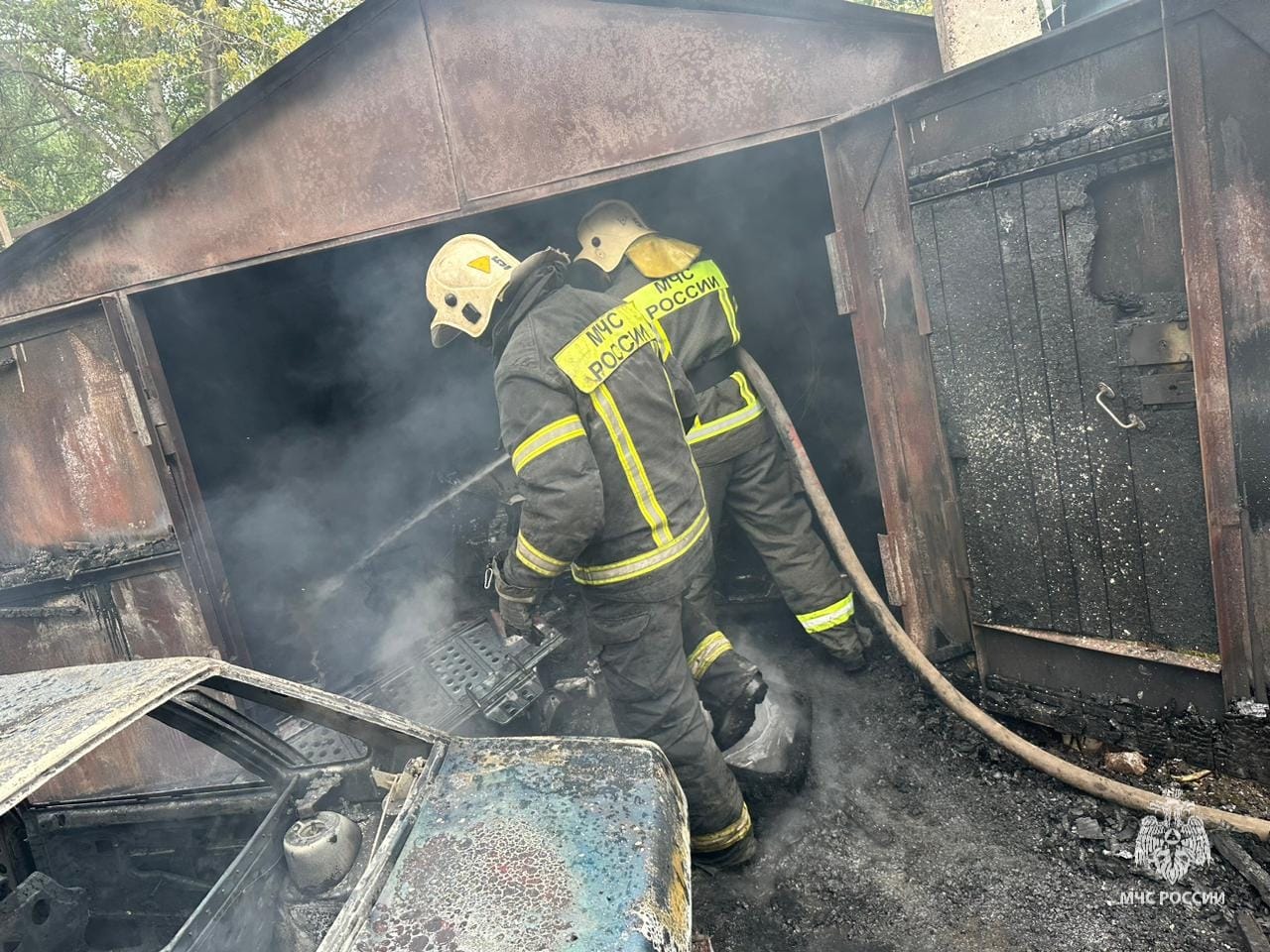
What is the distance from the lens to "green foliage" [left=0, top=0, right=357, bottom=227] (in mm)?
10992

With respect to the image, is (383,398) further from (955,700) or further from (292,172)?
(955,700)

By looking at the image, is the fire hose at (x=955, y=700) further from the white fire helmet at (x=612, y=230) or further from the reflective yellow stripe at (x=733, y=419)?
the white fire helmet at (x=612, y=230)

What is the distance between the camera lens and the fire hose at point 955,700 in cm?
258

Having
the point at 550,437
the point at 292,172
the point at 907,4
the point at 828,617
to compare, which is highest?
the point at 907,4

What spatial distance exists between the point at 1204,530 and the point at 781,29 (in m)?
2.47

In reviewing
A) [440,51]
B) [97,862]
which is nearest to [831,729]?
[97,862]

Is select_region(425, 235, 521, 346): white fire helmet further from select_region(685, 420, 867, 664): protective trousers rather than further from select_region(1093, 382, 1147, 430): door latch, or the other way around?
select_region(1093, 382, 1147, 430): door latch

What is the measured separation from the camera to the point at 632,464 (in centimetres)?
281

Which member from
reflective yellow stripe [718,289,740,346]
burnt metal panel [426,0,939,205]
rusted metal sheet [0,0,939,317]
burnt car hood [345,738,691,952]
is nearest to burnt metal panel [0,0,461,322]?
rusted metal sheet [0,0,939,317]

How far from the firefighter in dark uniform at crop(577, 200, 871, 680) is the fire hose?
99 millimetres

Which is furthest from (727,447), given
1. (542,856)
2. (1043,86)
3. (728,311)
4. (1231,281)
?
(542,856)

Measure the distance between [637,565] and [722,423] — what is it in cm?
110

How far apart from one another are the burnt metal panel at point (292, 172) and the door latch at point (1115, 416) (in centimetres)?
275

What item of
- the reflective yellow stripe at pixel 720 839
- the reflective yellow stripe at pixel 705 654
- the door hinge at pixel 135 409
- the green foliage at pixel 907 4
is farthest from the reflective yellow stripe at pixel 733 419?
the green foliage at pixel 907 4
